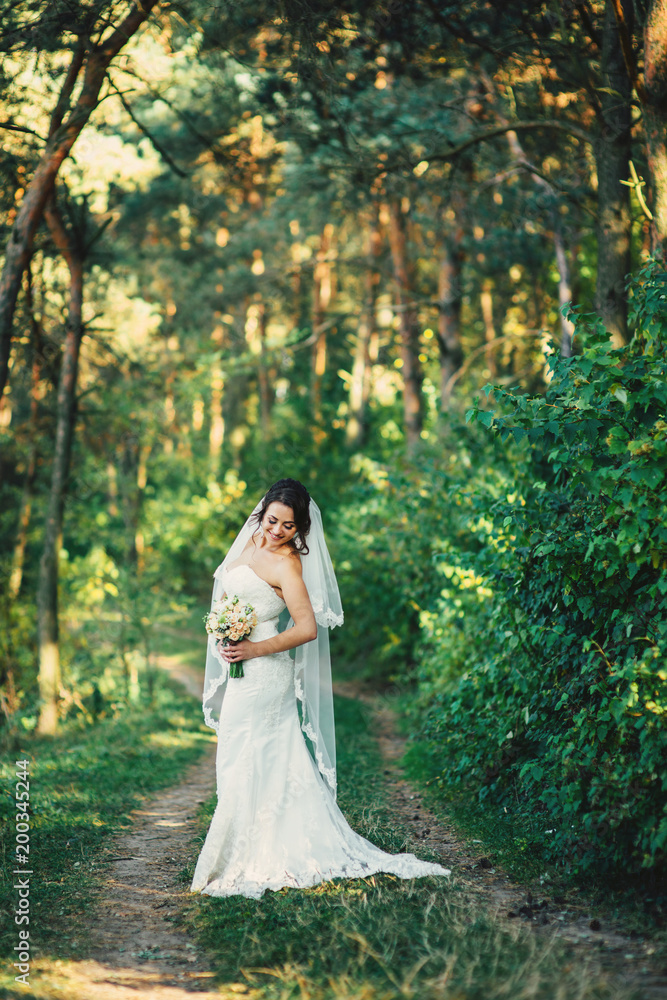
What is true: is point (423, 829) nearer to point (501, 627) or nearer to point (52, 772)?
point (501, 627)

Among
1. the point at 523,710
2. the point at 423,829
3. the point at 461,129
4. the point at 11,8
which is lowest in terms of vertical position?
the point at 423,829

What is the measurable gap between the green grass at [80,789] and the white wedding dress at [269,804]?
892 mm

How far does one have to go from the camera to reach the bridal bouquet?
4.74 meters

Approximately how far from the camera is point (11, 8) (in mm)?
6844

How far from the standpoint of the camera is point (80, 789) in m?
7.08

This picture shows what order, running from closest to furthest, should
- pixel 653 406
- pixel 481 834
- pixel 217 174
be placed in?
1. pixel 653 406
2. pixel 481 834
3. pixel 217 174

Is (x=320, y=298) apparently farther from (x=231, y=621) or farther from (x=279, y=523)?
(x=231, y=621)

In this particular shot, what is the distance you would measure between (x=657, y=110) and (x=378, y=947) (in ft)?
19.7

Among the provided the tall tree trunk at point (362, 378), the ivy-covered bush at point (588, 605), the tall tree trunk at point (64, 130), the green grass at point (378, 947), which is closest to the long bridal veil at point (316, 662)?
the green grass at point (378, 947)

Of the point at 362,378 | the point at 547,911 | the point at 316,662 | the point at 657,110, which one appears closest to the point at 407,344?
the point at 362,378

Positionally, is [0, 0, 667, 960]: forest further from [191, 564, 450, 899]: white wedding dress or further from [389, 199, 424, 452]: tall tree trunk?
[191, 564, 450, 899]: white wedding dress

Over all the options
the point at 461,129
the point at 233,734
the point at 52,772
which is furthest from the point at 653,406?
the point at 461,129

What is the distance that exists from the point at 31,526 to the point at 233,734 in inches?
551

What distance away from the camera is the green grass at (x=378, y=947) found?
129 inches
